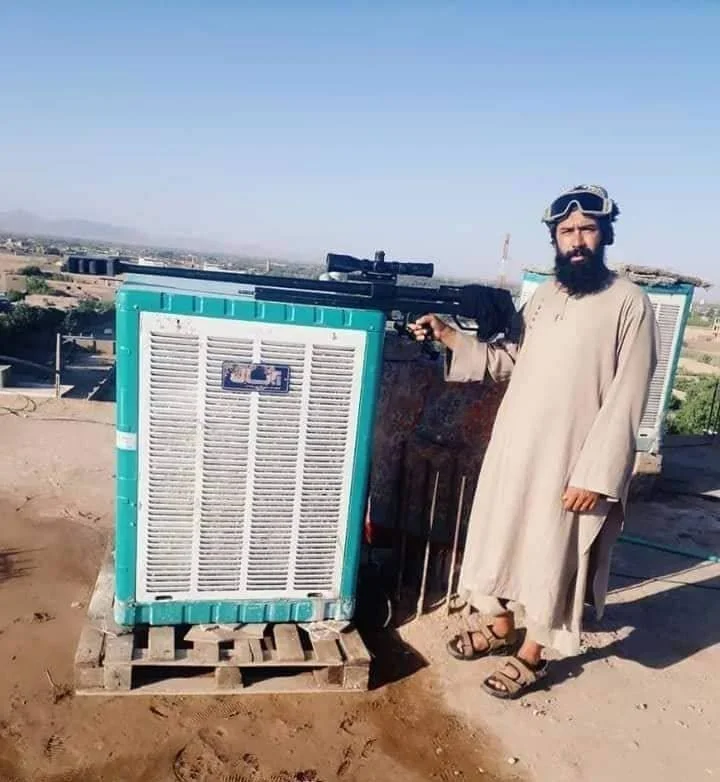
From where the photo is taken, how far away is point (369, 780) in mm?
3107

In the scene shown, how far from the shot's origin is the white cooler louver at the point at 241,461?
3332mm

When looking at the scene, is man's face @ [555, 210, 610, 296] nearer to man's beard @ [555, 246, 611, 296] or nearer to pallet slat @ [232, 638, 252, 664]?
man's beard @ [555, 246, 611, 296]

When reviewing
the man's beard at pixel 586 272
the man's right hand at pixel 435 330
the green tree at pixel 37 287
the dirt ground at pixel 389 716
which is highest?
the man's beard at pixel 586 272

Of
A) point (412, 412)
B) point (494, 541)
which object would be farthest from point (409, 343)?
point (494, 541)

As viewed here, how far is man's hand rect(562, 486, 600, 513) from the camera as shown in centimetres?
331

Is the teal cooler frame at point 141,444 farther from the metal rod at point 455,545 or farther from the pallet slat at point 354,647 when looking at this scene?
the metal rod at point 455,545

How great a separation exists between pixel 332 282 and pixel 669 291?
5656 millimetres

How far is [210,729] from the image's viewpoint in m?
3.29

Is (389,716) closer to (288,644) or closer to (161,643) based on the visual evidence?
(288,644)

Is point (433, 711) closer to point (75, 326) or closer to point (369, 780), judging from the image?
point (369, 780)

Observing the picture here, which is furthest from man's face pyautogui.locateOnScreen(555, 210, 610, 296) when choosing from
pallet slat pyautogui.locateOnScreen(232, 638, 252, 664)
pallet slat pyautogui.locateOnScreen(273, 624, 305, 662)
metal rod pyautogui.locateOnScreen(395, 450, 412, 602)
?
pallet slat pyautogui.locateOnScreen(232, 638, 252, 664)

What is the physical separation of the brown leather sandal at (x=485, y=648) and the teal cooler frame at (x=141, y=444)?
68cm

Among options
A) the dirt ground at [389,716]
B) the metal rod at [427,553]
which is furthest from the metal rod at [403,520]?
the dirt ground at [389,716]

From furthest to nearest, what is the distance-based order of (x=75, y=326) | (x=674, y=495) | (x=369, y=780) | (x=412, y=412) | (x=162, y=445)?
(x=75, y=326) → (x=674, y=495) → (x=412, y=412) → (x=162, y=445) → (x=369, y=780)
